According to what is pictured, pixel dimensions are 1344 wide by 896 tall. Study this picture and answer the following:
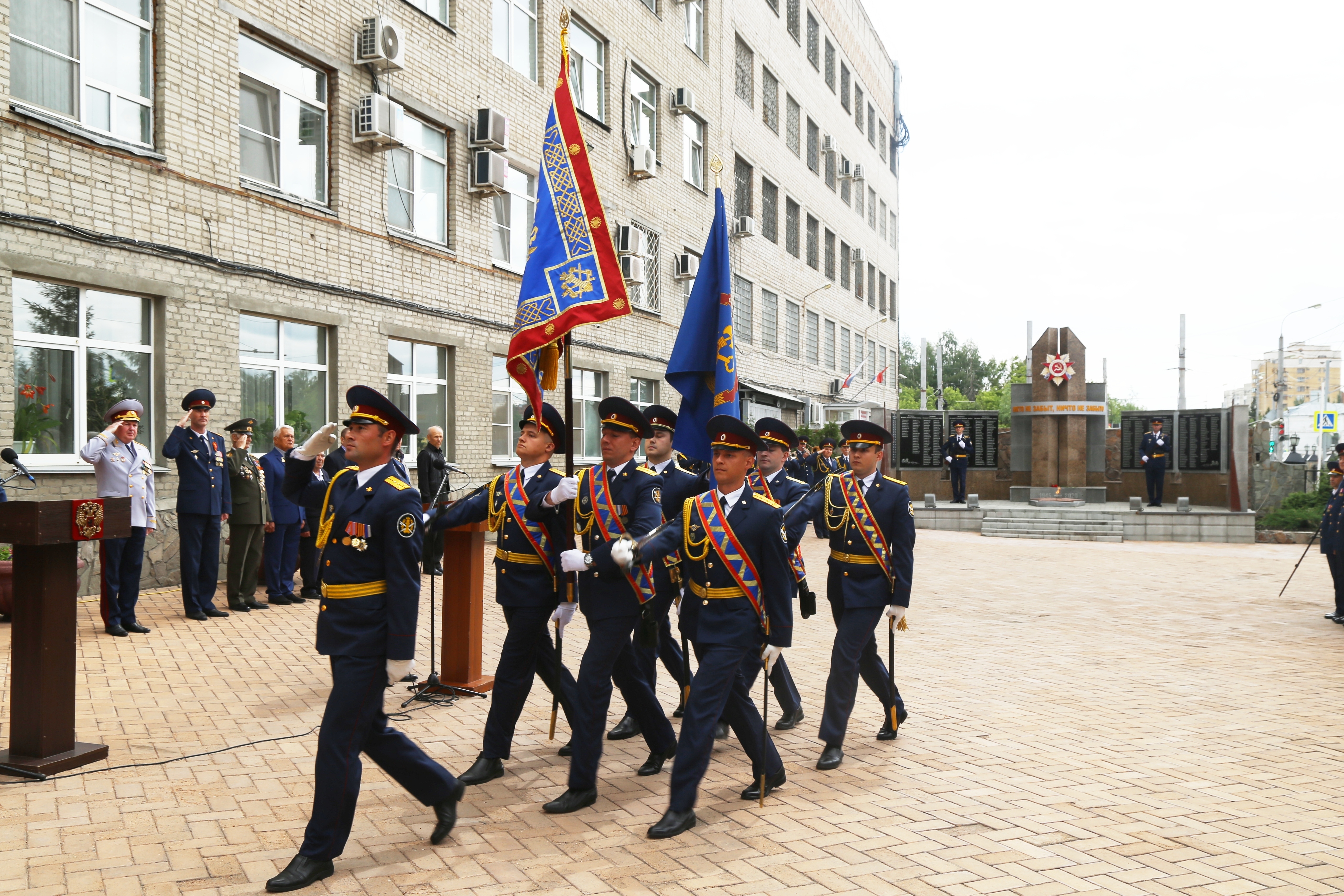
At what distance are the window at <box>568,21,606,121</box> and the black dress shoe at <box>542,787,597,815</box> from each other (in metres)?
17.6

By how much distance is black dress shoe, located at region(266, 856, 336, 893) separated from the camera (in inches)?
154

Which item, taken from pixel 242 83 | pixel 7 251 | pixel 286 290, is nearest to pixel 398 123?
pixel 242 83

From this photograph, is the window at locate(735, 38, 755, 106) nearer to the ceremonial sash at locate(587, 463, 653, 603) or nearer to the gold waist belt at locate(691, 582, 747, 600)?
the ceremonial sash at locate(587, 463, 653, 603)

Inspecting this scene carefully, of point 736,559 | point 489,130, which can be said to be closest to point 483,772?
point 736,559

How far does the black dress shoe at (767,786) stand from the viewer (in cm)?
519

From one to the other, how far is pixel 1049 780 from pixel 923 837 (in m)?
1.25

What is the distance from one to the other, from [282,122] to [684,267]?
12819 millimetres

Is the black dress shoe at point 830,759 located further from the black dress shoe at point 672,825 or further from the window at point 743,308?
the window at point 743,308

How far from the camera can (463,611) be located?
7289mm

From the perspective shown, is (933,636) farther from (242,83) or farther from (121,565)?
(242,83)

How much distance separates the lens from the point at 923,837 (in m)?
4.64

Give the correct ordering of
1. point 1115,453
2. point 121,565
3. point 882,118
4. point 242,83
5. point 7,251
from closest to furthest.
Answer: point 121,565 < point 7,251 < point 242,83 < point 1115,453 < point 882,118

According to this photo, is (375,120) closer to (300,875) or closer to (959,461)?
(300,875)

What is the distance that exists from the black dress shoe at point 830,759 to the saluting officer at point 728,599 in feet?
1.69
